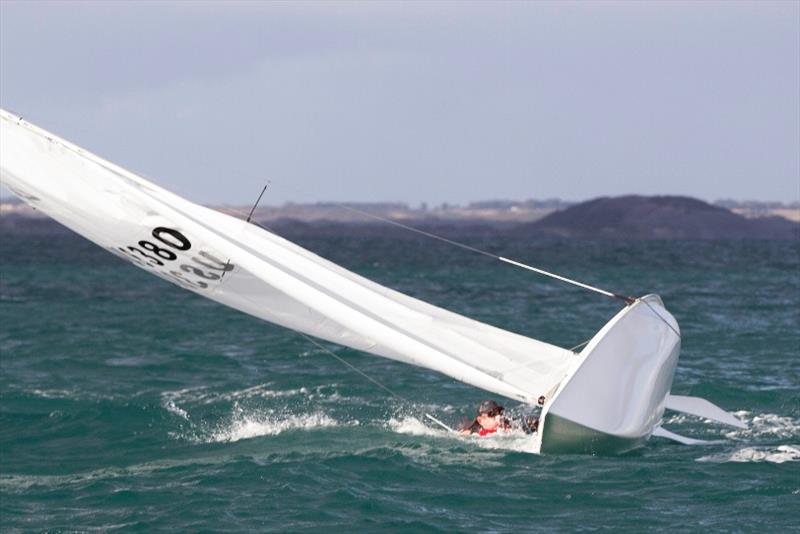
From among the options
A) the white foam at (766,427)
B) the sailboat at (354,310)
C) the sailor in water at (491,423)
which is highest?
the sailboat at (354,310)

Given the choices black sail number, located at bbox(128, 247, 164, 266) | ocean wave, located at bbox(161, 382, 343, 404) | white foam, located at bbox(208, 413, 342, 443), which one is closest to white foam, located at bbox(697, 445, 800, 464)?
white foam, located at bbox(208, 413, 342, 443)

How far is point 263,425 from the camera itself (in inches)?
681

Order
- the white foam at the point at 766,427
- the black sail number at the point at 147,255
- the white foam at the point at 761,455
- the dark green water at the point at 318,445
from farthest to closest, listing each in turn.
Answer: the white foam at the point at 766,427, the black sail number at the point at 147,255, the white foam at the point at 761,455, the dark green water at the point at 318,445

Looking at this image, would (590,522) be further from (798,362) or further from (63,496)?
(798,362)

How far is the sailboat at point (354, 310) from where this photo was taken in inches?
547

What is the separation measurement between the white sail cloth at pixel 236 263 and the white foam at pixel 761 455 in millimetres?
1952

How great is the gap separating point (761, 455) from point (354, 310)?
15.3 feet

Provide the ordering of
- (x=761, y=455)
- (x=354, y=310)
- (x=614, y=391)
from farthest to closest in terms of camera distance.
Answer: (x=761, y=455), (x=354, y=310), (x=614, y=391)

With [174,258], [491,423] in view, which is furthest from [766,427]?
[174,258]

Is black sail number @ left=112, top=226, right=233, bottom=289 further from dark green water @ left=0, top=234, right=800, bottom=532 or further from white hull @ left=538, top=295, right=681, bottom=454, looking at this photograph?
white hull @ left=538, top=295, right=681, bottom=454

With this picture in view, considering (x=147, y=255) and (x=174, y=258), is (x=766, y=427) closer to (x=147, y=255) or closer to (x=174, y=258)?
(x=174, y=258)

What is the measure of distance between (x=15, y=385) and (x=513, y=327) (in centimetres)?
1254

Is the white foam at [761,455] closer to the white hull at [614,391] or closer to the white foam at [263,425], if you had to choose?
the white hull at [614,391]

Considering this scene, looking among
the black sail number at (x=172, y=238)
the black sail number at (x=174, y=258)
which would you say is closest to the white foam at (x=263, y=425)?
the black sail number at (x=174, y=258)
